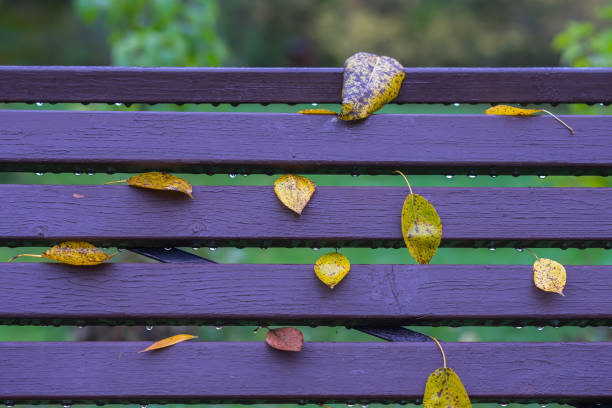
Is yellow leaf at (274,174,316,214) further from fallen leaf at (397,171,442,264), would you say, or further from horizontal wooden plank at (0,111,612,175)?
fallen leaf at (397,171,442,264)

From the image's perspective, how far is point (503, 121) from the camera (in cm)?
111

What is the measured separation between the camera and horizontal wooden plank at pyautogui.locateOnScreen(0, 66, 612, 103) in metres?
1.08

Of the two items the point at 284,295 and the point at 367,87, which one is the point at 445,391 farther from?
the point at 367,87

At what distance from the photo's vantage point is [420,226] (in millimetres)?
1068

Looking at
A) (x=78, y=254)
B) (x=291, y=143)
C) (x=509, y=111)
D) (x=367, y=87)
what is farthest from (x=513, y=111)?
(x=78, y=254)

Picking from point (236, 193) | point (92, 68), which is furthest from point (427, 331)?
point (92, 68)

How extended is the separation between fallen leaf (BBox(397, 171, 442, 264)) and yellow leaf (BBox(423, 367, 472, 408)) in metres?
0.25

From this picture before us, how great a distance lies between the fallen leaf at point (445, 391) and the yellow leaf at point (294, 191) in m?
0.46

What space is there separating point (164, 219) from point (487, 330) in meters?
1.74

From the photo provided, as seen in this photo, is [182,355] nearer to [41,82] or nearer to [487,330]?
[41,82]

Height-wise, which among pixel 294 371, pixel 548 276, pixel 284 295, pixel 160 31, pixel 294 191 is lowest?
pixel 294 371

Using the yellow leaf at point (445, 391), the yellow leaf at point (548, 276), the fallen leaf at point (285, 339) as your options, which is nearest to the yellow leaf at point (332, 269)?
the fallen leaf at point (285, 339)

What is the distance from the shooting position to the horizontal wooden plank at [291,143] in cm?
107

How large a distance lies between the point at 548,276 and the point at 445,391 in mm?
331
